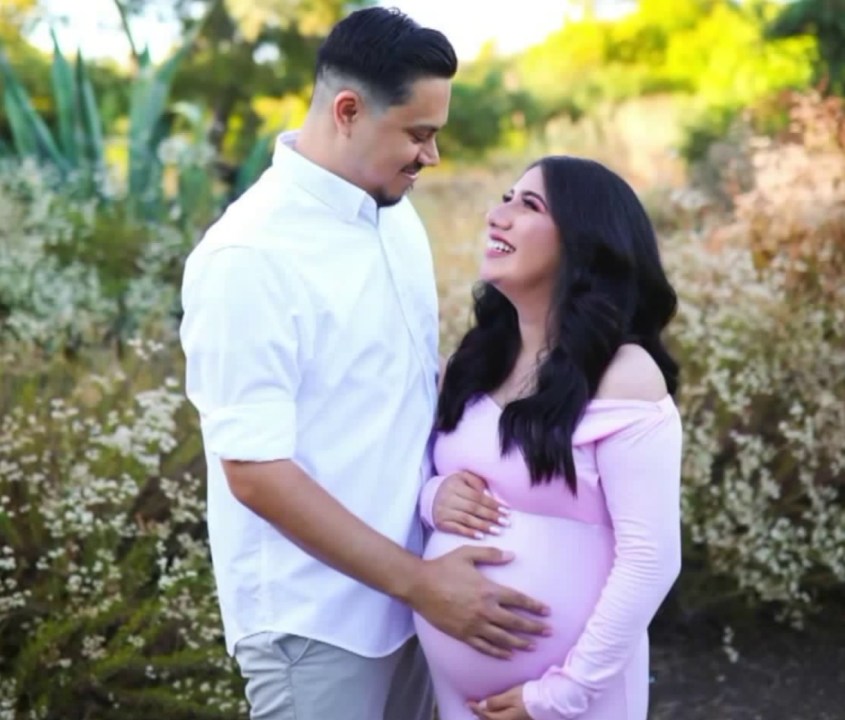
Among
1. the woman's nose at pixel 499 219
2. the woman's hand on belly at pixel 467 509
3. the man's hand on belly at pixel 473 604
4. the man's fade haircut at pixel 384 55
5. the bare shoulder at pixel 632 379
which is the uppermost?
the man's fade haircut at pixel 384 55

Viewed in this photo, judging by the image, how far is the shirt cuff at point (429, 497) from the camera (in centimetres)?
239

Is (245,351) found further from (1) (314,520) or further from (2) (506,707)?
(2) (506,707)

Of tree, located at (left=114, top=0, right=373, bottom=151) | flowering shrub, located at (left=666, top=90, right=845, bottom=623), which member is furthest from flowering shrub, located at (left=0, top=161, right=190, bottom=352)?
tree, located at (left=114, top=0, right=373, bottom=151)

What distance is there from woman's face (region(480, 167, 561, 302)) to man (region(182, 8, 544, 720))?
17cm

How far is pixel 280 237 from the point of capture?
2230 mm

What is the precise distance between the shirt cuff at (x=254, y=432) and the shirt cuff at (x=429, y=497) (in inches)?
13.8

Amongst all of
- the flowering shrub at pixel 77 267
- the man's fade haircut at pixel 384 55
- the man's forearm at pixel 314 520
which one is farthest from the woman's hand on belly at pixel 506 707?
the flowering shrub at pixel 77 267

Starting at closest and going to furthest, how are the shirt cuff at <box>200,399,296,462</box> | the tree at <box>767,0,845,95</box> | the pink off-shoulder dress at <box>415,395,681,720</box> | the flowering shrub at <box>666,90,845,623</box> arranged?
the shirt cuff at <box>200,399,296,462</box> < the pink off-shoulder dress at <box>415,395,681,720</box> < the flowering shrub at <box>666,90,845,623</box> < the tree at <box>767,0,845,95</box>

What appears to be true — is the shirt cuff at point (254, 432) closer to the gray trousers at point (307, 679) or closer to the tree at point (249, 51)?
the gray trousers at point (307, 679)

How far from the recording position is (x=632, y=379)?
231cm

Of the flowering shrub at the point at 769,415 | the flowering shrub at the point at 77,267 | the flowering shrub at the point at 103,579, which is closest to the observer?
the flowering shrub at the point at 103,579

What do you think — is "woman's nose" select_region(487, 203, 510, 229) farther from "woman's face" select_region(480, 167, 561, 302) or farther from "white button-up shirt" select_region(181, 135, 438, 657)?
"white button-up shirt" select_region(181, 135, 438, 657)

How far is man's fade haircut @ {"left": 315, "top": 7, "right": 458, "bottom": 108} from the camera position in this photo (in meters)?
2.32

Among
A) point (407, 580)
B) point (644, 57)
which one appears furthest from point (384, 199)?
point (644, 57)
